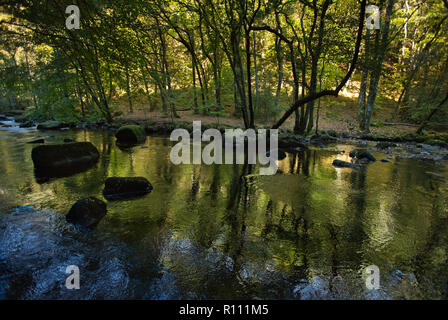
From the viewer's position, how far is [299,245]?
4.05 m

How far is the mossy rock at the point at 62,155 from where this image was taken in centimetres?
805

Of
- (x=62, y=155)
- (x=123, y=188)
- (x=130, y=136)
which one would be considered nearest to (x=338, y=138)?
(x=130, y=136)

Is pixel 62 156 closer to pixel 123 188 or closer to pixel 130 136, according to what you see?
pixel 123 188

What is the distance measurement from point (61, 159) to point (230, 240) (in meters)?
7.36

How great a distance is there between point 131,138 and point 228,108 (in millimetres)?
13081

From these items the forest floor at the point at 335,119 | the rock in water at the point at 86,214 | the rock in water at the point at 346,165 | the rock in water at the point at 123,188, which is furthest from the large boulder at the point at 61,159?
the forest floor at the point at 335,119

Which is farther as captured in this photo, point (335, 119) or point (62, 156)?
point (335, 119)

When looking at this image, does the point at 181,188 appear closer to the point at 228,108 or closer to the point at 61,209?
the point at 61,209

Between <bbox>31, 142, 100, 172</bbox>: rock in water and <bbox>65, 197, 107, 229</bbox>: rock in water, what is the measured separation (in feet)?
14.5

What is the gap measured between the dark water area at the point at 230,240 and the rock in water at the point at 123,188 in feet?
1.44

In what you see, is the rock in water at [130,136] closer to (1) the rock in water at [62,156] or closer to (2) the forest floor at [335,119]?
(1) the rock in water at [62,156]

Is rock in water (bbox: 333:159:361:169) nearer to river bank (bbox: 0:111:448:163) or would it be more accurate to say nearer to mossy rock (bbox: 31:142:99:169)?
river bank (bbox: 0:111:448:163)

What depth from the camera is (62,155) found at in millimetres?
8531

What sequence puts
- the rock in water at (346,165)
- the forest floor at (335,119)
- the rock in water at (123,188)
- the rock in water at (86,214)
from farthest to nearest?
the forest floor at (335,119) → the rock in water at (346,165) → the rock in water at (123,188) → the rock in water at (86,214)
